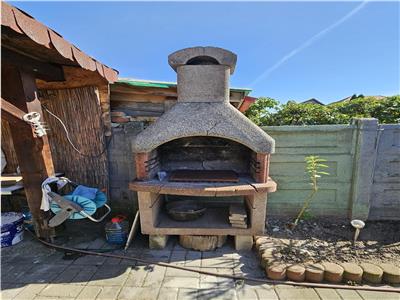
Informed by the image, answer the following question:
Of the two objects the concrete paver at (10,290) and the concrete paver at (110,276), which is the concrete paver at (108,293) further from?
the concrete paver at (10,290)

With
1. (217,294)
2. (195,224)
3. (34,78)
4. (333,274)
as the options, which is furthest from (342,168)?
(34,78)

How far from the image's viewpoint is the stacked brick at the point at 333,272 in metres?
2.48

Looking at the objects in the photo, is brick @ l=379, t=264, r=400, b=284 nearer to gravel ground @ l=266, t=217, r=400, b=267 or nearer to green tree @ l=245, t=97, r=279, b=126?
gravel ground @ l=266, t=217, r=400, b=267

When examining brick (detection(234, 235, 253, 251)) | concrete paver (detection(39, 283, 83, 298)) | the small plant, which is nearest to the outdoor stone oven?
brick (detection(234, 235, 253, 251))

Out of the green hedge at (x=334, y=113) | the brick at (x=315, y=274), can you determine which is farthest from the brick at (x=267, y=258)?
the green hedge at (x=334, y=113)

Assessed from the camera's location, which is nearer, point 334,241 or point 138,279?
point 138,279

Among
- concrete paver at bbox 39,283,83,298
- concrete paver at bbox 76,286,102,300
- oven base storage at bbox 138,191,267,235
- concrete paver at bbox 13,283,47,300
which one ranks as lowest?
concrete paver at bbox 76,286,102,300

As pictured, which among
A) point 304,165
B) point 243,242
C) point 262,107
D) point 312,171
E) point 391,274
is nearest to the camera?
point 391,274

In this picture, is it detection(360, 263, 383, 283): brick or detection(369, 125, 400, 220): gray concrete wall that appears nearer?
detection(360, 263, 383, 283): brick

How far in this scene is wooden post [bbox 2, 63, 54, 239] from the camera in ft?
9.10

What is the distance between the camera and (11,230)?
326 centimetres

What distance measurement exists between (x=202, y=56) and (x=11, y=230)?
420cm

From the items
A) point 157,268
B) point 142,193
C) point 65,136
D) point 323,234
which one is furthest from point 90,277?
point 323,234

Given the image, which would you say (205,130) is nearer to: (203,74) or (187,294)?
(203,74)
